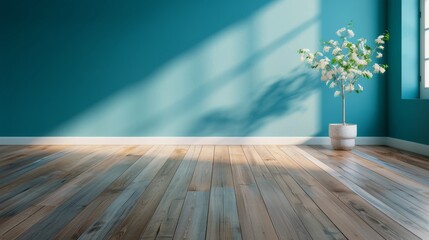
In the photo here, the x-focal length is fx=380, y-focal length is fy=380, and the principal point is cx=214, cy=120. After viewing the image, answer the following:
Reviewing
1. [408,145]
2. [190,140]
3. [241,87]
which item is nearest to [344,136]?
[408,145]

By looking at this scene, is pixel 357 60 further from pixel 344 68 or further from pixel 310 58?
pixel 310 58

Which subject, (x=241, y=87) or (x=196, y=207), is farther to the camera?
(x=241, y=87)

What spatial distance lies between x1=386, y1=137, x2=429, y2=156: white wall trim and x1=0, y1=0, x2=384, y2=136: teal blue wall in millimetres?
131

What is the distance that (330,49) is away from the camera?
11.5 feet

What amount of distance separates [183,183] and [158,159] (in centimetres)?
81

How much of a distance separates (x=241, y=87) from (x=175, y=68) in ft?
2.09

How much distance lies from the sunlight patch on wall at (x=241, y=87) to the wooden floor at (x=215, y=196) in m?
0.62

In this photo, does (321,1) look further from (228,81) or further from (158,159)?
(158,159)

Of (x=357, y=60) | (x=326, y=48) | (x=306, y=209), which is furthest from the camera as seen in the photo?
(x=326, y=48)

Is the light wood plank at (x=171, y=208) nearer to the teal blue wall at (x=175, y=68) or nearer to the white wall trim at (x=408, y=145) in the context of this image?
the teal blue wall at (x=175, y=68)

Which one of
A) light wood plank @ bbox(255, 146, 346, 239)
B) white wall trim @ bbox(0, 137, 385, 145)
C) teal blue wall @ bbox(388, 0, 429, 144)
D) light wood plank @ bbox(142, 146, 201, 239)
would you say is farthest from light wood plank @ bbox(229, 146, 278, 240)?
teal blue wall @ bbox(388, 0, 429, 144)

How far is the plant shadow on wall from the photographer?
349 cm

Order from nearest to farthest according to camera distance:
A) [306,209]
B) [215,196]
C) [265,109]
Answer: [306,209]
[215,196]
[265,109]

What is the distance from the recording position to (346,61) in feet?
10.7
